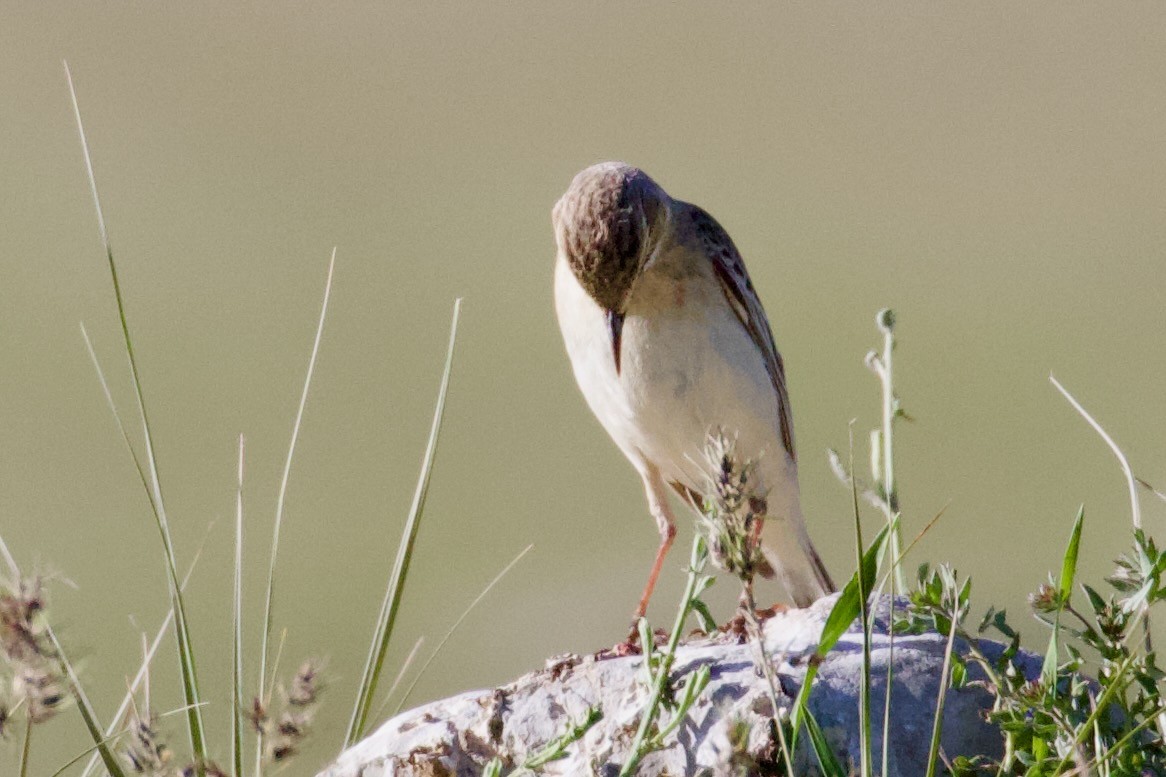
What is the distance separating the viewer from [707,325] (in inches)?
215

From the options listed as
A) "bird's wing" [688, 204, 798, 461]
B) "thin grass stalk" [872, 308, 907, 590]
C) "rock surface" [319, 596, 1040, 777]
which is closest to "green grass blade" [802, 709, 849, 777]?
"rock surface" [319, 596, 1040, 777]

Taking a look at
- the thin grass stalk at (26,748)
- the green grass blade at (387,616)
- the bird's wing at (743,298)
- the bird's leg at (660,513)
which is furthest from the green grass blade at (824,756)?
the bird's wing at (743,298)

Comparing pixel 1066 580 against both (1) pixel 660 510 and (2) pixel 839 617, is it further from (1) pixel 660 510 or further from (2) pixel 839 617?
(1) pixel 660 510

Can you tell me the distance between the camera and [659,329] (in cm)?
532

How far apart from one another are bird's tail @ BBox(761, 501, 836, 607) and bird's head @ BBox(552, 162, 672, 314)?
143 cm

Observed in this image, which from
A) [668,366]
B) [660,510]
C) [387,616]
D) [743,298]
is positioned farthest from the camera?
[660,510]

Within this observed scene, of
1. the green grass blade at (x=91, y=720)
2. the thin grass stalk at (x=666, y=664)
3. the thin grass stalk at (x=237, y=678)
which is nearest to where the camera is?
the thin grass stalk at (x=666, y=664)

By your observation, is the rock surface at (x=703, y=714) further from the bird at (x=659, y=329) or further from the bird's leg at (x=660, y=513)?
the bird's leg at (x=660, y=513)

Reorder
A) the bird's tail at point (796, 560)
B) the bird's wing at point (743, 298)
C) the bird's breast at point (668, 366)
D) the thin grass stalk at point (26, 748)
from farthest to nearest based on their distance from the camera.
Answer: the bird's tail at point (796, 560) < the bird's wing at point (743, 298) < the bird's breast at point (668, 366) < the thin grass stalk at point (26, 748)

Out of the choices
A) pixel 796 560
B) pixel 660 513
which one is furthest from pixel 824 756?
pixel 796 560

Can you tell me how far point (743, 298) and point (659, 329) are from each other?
0.60m

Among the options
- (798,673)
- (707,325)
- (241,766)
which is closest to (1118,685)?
(798,673)

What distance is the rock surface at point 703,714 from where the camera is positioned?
279 cm

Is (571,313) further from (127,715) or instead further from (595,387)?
(127,715)
